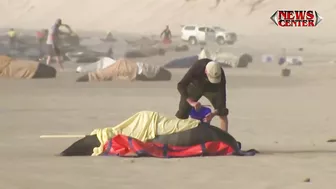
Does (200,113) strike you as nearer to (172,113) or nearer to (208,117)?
(208,117)

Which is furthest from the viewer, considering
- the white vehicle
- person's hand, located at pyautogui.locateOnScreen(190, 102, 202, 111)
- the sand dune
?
Answer: the sand dune

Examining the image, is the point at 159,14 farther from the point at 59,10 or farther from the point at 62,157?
the point at 62,157

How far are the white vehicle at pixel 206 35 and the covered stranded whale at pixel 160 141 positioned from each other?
4179 cm

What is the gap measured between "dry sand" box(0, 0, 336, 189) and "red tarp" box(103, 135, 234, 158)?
156 mm

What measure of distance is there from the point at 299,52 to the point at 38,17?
163 feet

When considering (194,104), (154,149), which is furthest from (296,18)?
(154,149)

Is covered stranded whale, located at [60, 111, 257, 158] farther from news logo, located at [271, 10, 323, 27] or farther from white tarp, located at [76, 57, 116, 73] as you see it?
news logo, located at [271, 10, 323, 27]

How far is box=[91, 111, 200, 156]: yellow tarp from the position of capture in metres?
9.17

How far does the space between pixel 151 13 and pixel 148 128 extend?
6878 cm

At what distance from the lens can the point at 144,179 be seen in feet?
25.7

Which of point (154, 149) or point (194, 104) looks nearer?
point (154, 149)

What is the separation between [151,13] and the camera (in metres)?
77.6

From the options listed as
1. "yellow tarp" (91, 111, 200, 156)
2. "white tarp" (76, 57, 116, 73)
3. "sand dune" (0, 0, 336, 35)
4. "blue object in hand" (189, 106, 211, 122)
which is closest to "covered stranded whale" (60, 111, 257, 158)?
"yellow tarp" (91, 111, 200, 156)

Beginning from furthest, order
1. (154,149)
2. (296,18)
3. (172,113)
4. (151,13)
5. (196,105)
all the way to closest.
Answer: (151,13)
(296,18)
(172,113)
(196,105)
(154,149)
